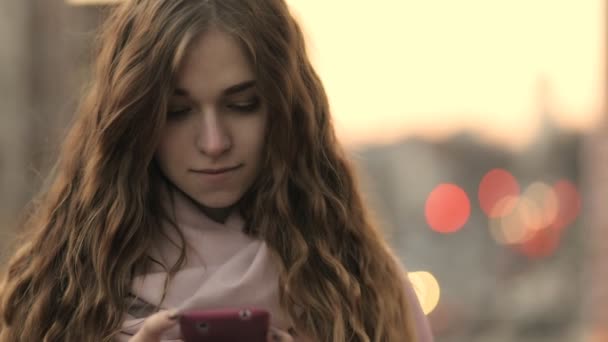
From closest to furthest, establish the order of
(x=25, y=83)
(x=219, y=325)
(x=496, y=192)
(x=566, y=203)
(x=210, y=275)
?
(x=219, y=325), (x=210, y=275), (x=25, y=83), (x=496, y=192), (x=566, y=203)

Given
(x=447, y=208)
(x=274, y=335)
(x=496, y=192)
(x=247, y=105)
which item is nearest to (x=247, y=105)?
(x=247, y=105)

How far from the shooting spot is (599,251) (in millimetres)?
7512

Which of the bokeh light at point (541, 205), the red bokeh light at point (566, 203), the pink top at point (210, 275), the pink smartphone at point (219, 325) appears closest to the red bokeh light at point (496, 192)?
the bokeh light at point (541, 205)

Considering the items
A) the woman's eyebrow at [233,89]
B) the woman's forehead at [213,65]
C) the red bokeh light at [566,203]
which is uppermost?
the woman's forehead at [213,65]

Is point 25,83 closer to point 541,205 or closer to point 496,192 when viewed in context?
point 541,205

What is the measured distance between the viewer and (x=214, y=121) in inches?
106

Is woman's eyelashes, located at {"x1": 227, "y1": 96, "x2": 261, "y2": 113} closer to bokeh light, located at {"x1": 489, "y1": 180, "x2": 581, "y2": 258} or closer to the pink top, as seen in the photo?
the pink top

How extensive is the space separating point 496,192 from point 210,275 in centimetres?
1868

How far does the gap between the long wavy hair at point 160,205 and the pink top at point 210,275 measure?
25 mm

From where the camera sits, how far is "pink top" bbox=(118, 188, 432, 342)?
2.81 m

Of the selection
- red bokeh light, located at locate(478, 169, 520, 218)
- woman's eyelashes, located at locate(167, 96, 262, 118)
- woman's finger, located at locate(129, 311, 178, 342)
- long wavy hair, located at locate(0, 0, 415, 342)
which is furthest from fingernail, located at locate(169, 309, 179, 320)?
red bokeh light, located at locate(478, 169, 520, 218)

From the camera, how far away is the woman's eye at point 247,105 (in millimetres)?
2750

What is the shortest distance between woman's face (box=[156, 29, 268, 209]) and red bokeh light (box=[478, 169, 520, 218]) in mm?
17602

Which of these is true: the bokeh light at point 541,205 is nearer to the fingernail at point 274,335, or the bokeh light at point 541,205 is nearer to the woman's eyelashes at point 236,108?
the woman's eyelashes at point 236,108
